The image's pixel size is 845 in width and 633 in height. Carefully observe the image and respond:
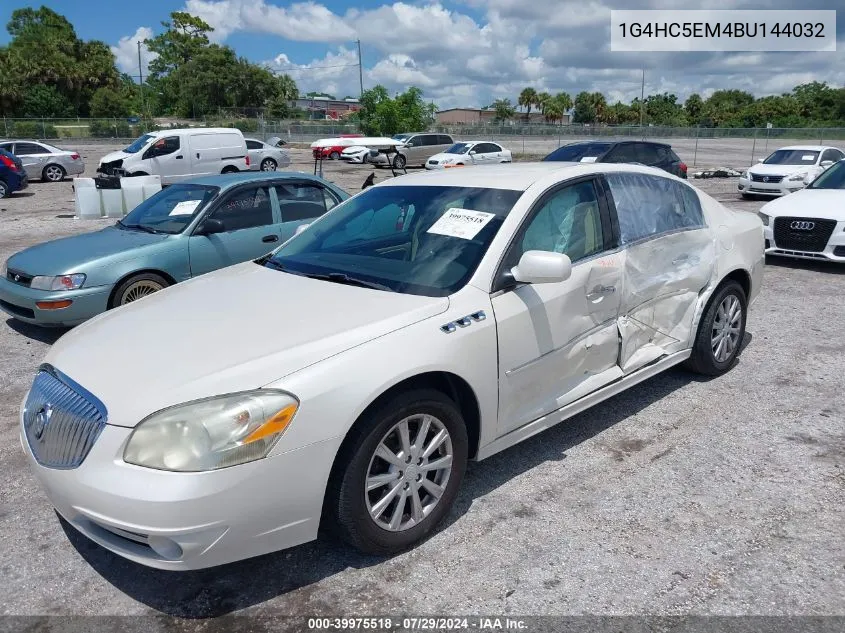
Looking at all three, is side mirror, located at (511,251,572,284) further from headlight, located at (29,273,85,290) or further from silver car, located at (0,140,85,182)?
silver car, located at (0,140,85,182)

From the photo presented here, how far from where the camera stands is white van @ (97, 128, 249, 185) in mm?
20078

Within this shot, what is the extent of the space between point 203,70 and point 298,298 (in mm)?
77127

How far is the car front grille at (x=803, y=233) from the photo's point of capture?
8.45m

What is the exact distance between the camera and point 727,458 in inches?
153

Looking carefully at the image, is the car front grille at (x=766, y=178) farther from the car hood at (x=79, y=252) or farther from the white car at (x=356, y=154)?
the white car at (x=356, y=154)

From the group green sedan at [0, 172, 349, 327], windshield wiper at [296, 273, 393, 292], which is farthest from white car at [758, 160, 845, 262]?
windshield wiper at [296, 273, 393, 292]

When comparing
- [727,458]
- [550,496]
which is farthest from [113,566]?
[727,458]

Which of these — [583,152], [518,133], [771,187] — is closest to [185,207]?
[583,152]

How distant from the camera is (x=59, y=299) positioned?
5855 mm

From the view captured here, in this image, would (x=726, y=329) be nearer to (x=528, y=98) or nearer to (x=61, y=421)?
(x=61, y=421)

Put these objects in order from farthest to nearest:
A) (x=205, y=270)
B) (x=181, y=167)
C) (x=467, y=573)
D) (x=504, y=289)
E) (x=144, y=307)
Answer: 1. (x=181, y=167)
2. (x=205, y=270)
3. (x=144, y=307)
4. (x=504, y=289)
5. (x=467, y=573)

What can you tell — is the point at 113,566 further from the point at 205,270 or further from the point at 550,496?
the point at 205,270

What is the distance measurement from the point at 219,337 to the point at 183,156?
62.3ft

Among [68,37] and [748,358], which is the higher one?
[68,37]
